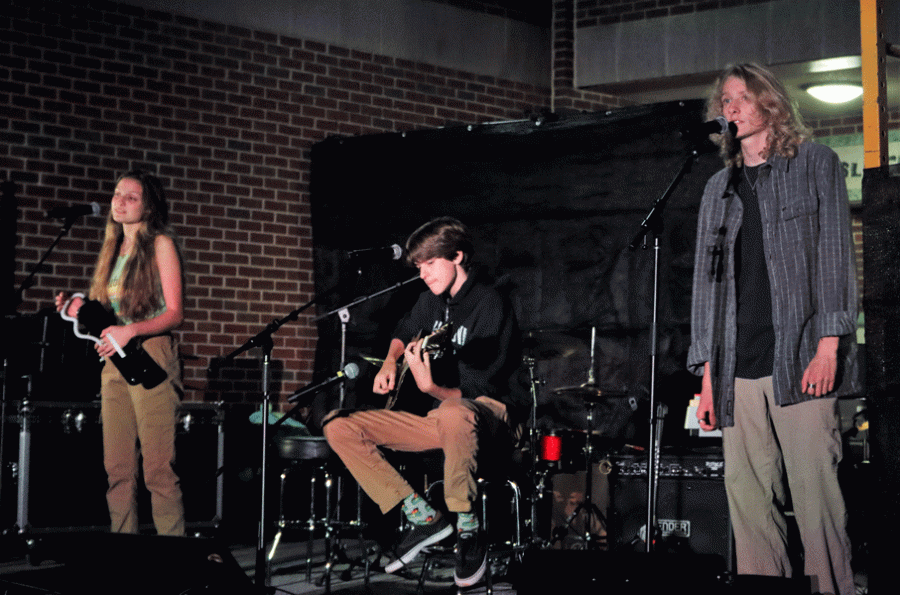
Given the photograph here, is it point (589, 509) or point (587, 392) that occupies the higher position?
point (587, 392)

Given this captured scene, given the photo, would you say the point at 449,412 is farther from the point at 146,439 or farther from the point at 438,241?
the point at 146,439

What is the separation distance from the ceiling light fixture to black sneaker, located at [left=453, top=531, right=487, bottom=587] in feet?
18.1

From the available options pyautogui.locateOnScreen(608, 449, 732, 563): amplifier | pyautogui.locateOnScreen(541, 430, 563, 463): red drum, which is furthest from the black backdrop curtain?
pyautogui.locateOnScreen(541, 430, 563, 463): red drum

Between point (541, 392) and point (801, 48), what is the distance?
3.33 m

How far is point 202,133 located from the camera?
720 cm

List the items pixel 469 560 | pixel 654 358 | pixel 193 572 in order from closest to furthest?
pixel 193 572
pixel 654 358
pixel 469 560

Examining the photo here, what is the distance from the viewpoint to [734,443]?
3.41 m

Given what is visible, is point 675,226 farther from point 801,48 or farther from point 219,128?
point 219,128

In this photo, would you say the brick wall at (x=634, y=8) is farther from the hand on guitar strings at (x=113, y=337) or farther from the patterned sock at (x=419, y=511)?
the hand on guitar strings at (x=113, y=337)

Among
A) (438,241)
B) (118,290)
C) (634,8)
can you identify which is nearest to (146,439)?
(118,290)

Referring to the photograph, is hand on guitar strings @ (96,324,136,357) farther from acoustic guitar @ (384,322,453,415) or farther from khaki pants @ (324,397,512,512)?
acoustic guitar @ (384,322,453,415)

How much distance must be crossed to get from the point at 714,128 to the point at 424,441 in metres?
2.00

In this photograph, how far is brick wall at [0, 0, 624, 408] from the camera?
665 centimetres

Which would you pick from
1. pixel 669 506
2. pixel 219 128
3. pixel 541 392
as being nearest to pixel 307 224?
pixel 219 128
